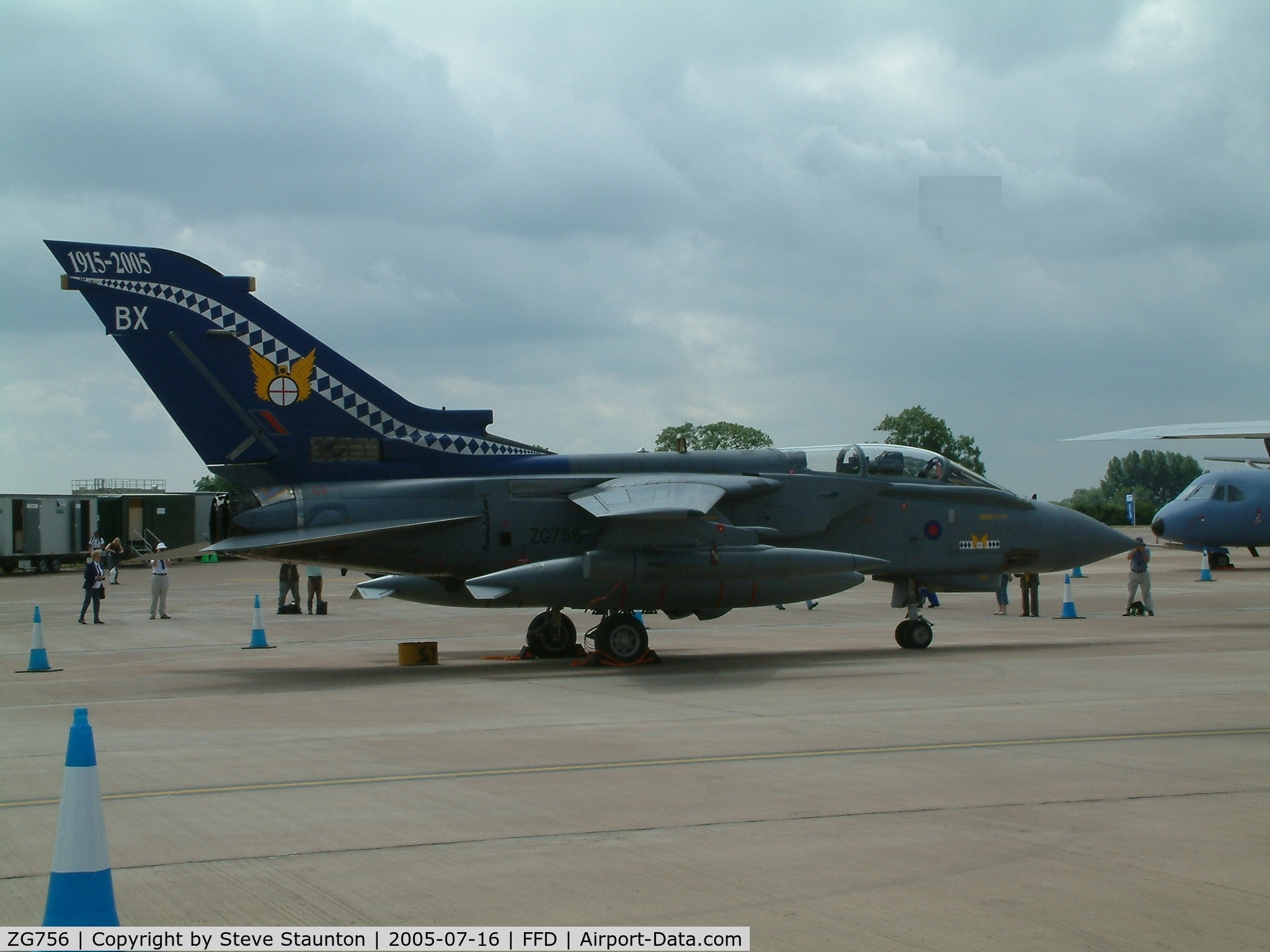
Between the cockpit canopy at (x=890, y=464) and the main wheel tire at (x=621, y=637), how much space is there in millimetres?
3597

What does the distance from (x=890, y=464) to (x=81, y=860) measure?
48.8ft

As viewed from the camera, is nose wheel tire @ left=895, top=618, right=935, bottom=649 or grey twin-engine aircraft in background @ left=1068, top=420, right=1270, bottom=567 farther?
grey twin-engine aircraft in background @ left=1068, top=420, right=1270, bottom=567

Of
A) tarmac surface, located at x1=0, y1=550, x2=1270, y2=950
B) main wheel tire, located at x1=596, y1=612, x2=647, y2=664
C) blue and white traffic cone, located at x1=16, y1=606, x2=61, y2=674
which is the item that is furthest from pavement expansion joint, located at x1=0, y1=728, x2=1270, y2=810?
blue and white traffic cone, located at x1=16, y1=606, x2=61, y2=674

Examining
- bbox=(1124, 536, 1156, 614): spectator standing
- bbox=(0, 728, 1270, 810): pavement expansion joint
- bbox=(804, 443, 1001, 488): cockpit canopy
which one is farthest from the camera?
bbox=(1124, 536, 1156, 614): spectator standing

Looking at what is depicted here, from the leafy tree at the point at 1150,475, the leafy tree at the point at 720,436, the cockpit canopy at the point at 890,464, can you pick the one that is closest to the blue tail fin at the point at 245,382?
the cockpit canopy at the point at 890,464

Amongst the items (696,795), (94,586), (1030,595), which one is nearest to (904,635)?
(1030,595)

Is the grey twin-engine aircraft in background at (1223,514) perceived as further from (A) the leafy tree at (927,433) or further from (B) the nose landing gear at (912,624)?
(A) the leafy tree at (927,433)

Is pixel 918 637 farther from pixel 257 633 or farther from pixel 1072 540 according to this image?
pixel 257 633

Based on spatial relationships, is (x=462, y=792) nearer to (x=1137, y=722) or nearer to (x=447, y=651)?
(x=1137, y=722)

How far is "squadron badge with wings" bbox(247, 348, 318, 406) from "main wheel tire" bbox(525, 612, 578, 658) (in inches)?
186

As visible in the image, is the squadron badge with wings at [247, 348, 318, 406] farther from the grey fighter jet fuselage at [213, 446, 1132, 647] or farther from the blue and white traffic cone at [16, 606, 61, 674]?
the blue and white traffic cone at [16, 606, 61, 674]

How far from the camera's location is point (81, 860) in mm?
4270

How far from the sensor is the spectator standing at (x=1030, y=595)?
2522cm

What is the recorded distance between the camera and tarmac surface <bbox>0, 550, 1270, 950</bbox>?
5.23 m
